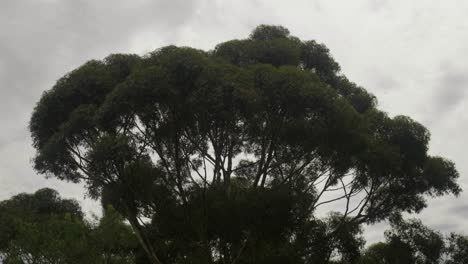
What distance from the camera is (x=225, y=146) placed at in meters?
29.0

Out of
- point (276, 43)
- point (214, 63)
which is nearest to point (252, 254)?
point (214, 63)

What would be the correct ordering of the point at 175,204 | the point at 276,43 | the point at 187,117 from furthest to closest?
the point at 276,43 → the point at 175,204 → the point at 187,117

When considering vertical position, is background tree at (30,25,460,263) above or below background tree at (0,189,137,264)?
above

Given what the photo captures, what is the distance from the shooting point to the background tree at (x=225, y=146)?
84.3 feet

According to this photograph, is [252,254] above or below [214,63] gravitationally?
below

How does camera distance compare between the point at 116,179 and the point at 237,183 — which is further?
the point at 237,183

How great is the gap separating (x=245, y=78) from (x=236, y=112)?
6.15 ft

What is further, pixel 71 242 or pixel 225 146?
pixel 225 146

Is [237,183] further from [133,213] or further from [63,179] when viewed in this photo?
[63,179]

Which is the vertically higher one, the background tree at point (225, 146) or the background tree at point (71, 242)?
the background tree at point (225, 146)

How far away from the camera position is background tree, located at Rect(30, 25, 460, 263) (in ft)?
84.3

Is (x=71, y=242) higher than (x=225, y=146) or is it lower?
lower

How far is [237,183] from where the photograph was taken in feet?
109

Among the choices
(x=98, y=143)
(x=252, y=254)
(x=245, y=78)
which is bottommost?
(x=252, y=254)
